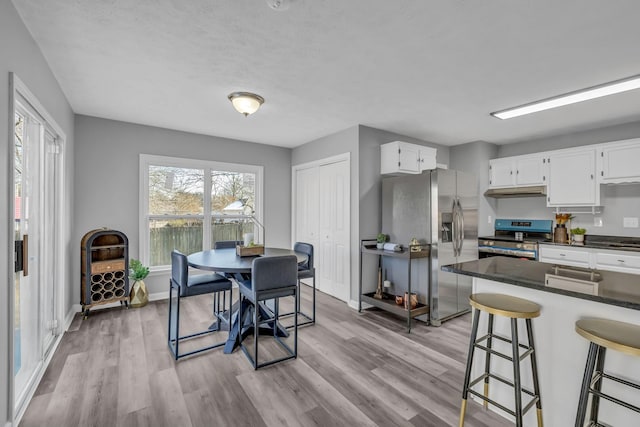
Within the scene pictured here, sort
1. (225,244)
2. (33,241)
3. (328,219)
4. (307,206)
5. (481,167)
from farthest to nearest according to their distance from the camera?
(307,206) < (481,167) < (328,219) < (225,244) < (33,241)

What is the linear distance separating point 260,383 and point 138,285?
2.60 meters

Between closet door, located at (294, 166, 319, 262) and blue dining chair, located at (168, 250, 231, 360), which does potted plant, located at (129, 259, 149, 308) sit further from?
closet door, located at (294, 166, 319, 262)

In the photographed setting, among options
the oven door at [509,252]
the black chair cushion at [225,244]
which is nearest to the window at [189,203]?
the black chair cushion at [225,244]

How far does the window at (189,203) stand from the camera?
425cm

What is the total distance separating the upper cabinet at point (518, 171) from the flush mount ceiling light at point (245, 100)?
157 inches

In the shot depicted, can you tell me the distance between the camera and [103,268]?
11.8ft

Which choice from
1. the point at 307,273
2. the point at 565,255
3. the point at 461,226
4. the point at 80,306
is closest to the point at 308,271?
the point at 307,273

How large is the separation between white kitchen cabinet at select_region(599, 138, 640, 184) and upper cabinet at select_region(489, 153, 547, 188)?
2.13ft

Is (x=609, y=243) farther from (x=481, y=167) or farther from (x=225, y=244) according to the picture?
(x=225, y=244)

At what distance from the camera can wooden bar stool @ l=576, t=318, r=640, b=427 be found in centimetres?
127

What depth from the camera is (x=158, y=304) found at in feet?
13.3

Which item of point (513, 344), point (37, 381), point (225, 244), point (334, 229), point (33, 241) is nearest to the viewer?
point (513, 344)

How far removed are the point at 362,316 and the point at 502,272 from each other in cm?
215

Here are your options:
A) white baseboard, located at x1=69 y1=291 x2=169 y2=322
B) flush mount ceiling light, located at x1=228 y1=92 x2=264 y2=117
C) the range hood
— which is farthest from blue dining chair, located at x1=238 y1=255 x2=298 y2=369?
the range hood
